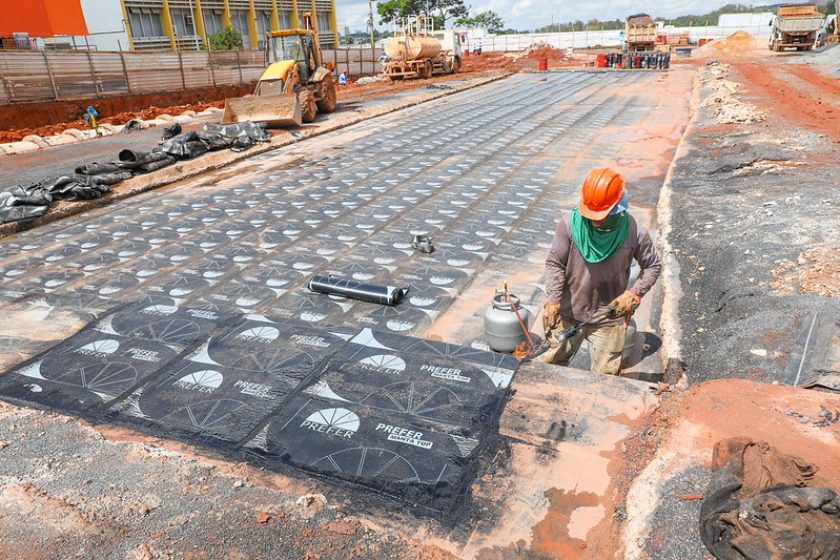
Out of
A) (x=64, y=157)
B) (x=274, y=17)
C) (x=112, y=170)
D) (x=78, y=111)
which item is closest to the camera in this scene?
(x=112, y=170)

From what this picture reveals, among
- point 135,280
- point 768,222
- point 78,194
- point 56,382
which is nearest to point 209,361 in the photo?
point 56,382

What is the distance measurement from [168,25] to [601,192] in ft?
150

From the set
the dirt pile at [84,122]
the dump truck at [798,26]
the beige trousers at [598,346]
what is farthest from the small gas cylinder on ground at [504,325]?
the dump truck at [798,26]

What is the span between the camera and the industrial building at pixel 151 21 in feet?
104

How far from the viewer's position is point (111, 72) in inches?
886

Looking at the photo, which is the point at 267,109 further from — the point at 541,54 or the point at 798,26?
the point at 541,54

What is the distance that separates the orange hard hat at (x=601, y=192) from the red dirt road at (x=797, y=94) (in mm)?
9444

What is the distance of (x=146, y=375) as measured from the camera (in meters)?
3.99

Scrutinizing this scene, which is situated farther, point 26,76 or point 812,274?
point 26,76

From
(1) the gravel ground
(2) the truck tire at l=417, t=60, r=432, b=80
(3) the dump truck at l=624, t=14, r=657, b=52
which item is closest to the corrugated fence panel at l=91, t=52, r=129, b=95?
(1) the gravel ground

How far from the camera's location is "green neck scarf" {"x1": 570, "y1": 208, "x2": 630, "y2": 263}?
374 cm

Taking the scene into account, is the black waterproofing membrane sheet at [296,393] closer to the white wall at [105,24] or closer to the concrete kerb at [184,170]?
the concrete kerb at [184,170]

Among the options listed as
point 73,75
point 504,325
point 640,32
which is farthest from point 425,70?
point 504,325

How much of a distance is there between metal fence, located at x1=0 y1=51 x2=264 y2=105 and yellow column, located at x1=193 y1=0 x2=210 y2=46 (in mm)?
16018
